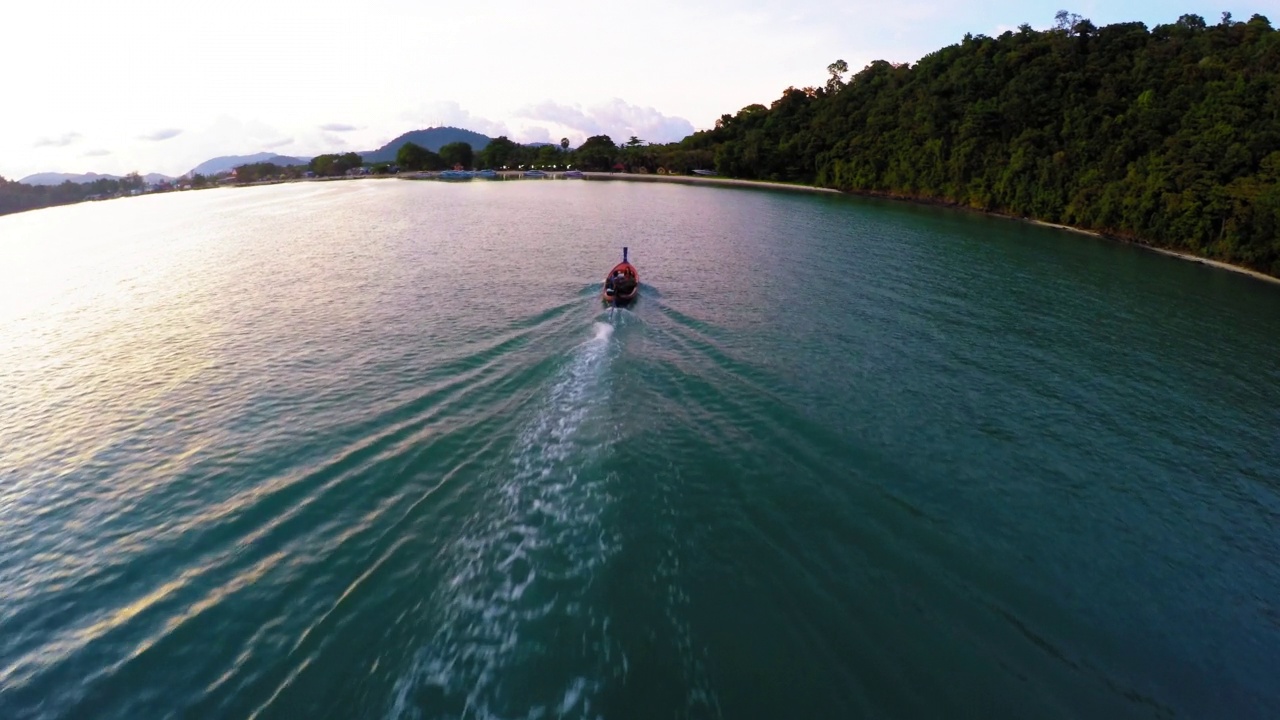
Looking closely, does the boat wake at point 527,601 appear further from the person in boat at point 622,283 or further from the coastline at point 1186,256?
the coastline at point 1186,256

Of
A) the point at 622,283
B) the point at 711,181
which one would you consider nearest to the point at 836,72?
the point at 711,181

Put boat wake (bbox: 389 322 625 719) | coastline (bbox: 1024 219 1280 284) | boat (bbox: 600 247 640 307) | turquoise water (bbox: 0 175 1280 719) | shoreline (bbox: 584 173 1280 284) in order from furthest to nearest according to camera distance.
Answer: shoreline (bbox: 584 173 1280 284), coastline (bbox: 1024 219 1280 284), boat (bbox: 600 247 640 307), turquoise water (bbox: 0 175 1280 719), boat wake (bbox: 389 322 625 719)

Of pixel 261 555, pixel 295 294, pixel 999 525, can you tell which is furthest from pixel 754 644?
pixel 295 294

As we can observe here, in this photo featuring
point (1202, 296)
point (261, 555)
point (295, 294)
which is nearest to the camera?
point (261, 555)

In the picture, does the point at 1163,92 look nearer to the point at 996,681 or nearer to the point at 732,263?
the point at 732,263

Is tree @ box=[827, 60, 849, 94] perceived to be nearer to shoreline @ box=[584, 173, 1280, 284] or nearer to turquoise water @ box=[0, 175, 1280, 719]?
shoreline @ box=[584, 173, 1280, 284]

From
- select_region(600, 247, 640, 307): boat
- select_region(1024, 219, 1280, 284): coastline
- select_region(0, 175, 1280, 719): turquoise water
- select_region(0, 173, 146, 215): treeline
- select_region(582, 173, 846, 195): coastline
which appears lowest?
select_region(1024, 219, 1280, 284): coastline

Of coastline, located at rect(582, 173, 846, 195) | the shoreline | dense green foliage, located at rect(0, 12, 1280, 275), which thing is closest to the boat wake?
the shoreline
